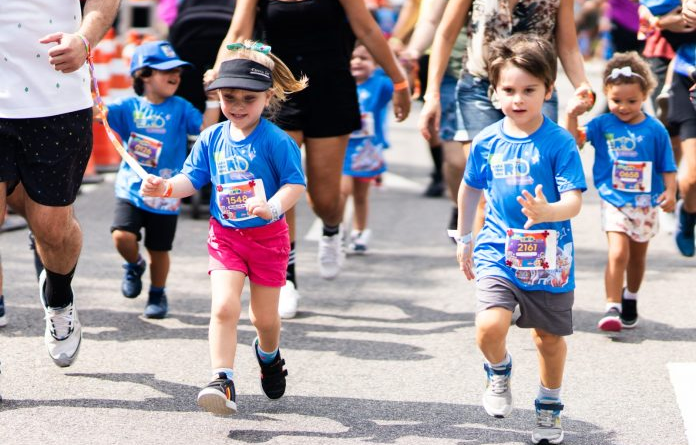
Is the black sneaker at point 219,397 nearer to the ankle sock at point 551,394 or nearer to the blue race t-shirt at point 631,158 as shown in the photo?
the ankle sock at point 551,394

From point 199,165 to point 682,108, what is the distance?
11.7 ft

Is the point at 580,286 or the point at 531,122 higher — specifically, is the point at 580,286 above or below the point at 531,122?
below

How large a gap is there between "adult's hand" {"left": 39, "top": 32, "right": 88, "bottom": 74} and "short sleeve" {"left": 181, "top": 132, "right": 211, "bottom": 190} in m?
0.60

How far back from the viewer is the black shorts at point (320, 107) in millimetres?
6746

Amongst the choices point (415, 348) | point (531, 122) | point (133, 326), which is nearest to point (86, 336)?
point (133, 326)

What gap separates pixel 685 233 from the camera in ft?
27.0

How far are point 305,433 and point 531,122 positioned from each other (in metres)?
1.48

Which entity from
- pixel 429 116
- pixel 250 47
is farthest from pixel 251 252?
pixel 429 116

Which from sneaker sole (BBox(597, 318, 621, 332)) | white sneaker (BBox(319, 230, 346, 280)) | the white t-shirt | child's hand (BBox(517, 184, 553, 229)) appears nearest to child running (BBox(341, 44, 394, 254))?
white sneaker (BBox(319, 230, 346, 280))

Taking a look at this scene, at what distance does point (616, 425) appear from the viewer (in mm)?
5004

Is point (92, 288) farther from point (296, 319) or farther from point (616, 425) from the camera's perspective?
point (616, 425)

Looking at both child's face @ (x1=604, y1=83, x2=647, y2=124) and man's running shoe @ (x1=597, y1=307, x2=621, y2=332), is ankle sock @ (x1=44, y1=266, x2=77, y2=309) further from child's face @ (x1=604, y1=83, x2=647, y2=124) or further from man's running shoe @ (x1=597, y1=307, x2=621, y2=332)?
child's face @ (x1=604, y1=83, x2=647, y2=124)

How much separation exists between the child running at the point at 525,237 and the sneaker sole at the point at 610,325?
189cm

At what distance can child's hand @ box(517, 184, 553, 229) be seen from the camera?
436 centimetres
